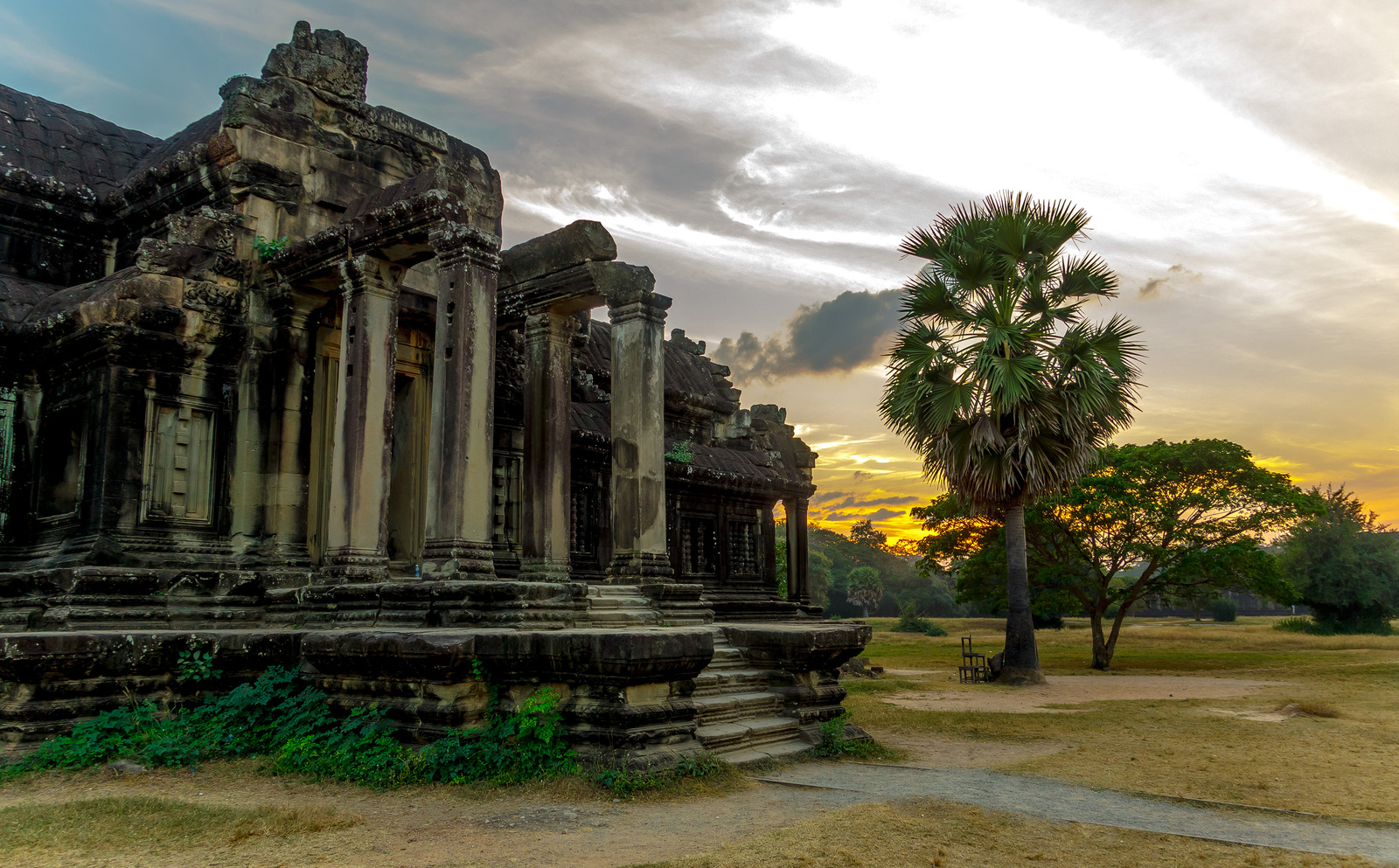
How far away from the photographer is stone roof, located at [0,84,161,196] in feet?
35.8

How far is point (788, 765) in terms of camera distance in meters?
7.98

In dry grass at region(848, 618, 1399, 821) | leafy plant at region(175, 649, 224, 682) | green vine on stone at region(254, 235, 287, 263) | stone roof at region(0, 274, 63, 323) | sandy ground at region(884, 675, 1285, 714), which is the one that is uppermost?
green vine on stone at region(254, 235, 287, 263)

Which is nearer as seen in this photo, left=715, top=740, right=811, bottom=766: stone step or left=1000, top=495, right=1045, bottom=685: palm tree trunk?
left=715, top=740, right=811, bottom=766: stone step

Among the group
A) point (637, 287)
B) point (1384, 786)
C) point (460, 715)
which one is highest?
point (637, 287)

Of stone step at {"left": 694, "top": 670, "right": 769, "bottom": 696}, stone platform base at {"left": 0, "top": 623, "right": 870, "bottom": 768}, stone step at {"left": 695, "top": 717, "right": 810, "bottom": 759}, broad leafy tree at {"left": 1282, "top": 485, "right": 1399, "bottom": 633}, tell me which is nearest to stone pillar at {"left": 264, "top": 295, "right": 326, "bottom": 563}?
stone platform base at {"left": 0, "top": 623, "right": 870, "bottom": 768}

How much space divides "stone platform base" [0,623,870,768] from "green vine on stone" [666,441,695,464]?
27.7 feet

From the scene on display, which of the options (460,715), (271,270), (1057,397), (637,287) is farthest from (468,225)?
(1057,397)

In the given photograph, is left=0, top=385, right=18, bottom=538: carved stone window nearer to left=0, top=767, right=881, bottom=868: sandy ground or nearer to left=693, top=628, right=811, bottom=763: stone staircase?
left=0, top=767, right=881, bottom=868: sandy ground

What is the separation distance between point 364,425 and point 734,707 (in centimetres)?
443

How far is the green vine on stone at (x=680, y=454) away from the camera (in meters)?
16.7

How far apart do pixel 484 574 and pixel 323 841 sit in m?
3.29

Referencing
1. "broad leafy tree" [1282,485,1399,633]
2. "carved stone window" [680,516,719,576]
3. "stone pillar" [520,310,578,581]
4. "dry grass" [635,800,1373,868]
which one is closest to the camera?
"dry grass" [635,800,1373,868]

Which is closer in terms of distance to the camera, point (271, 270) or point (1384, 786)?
point (1384, 786)

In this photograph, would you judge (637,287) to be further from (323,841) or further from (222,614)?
(323,841)
